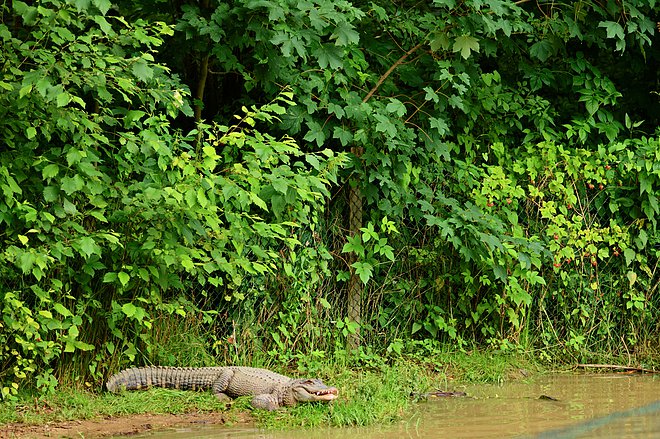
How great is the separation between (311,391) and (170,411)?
1052 mm

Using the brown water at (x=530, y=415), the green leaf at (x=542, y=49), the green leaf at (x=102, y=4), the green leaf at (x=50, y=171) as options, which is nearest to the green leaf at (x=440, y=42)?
the green leaf at (x=542, y=49)

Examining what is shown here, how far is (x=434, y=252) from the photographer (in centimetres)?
902

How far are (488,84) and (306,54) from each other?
6.87 ft

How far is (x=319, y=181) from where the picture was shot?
7.38 meters

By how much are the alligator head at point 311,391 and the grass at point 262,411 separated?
0.06m

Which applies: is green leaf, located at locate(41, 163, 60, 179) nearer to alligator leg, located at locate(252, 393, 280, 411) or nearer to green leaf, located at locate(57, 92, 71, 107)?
green leaf, located at locate(57, 92, 71, 107)

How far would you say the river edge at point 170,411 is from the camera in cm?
640

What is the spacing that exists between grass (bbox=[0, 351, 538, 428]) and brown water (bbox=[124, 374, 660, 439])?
0.51 ft

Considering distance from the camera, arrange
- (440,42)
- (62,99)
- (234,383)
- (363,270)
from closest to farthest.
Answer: (62,99) < (234,383) < (440,42) < (363,270)

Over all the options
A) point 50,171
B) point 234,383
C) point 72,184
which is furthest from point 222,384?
point 50,171

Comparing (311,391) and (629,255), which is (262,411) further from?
(629,255)

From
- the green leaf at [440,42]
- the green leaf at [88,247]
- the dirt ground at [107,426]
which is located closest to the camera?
the dirt ground at [107,426]

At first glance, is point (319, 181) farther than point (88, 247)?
Yes

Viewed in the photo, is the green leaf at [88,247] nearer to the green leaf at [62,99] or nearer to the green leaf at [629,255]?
the green leaf at [62,99]
